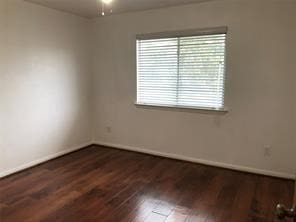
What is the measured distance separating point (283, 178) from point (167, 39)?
2483 mm

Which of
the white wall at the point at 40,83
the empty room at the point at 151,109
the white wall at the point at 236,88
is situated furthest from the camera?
the white wall at the point at 40,83

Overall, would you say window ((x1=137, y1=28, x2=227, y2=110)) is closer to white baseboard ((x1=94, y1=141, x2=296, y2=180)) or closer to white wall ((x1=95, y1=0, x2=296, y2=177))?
white wall ((x1=95, y1=0, x2=296, y2=177))

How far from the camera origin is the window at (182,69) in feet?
10.9

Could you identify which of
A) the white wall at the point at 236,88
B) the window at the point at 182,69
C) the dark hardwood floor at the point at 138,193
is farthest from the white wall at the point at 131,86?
the dark hardwood floor at the point at 138,193

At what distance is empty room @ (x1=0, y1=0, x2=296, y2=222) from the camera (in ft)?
8.52

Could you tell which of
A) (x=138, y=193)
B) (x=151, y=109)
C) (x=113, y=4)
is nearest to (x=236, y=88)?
(x=151, y=109)

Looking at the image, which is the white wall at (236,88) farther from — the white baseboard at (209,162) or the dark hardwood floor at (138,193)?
the dark hardwood floor at (138,193)

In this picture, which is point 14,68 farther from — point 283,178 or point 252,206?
point 283,178

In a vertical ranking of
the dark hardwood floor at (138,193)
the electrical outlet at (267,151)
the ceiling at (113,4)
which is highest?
the ceiling at (113,4)

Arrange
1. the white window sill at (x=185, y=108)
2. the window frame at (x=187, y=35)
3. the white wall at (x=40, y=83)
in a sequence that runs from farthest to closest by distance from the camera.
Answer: the white window sill at (x=185, y=108)
the window frame at (x=187, y=35)
the white wall at (x=40, y=83)

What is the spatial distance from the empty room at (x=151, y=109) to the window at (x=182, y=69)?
0.02 m

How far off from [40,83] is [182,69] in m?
2.10

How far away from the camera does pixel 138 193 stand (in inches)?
107

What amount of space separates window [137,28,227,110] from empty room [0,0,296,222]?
0.05ft
